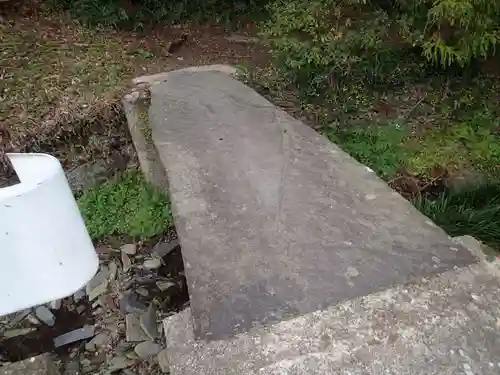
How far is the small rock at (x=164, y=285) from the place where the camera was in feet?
9.17

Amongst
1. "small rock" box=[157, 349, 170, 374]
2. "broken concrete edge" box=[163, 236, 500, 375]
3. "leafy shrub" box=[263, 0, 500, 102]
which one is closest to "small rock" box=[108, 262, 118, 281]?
"small rock" box=[157, 349, 170, 374]

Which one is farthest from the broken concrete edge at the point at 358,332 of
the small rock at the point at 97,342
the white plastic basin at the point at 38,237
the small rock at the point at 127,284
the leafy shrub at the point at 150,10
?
the leafy shrub at the point at 150,10

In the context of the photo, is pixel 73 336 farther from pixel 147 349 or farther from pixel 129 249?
pixel 129 249

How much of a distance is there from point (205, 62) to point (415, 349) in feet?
10.4

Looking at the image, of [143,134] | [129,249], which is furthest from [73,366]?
[143,134]

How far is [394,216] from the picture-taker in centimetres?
213

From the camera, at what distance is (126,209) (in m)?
3.21

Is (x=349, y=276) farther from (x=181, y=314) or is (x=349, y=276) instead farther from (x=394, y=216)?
(x=181, y=314)

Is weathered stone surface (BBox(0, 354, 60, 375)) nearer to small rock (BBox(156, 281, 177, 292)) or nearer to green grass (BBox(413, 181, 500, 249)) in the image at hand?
small rock (BBox(156, 281, 177, 292))

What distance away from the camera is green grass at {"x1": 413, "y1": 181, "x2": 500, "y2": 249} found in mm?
2832

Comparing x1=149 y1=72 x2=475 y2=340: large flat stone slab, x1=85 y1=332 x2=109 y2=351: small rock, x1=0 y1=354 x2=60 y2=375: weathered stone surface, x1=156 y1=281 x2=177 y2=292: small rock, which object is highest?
x1=149 y1=72 x2=475 y2=340: large flat stone slab

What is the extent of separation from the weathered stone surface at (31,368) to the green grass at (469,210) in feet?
6.10

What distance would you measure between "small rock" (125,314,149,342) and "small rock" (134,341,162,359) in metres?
0.04

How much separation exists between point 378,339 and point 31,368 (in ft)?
4.53
